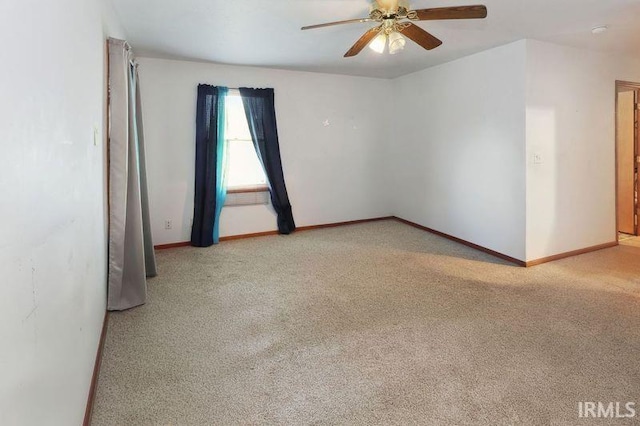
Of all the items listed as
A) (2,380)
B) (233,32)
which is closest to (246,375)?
(2,380)

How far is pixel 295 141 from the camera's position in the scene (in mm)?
5312

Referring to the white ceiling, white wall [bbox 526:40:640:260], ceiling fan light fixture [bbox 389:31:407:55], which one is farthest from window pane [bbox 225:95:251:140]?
white wall [bbox 526:40:640:260]

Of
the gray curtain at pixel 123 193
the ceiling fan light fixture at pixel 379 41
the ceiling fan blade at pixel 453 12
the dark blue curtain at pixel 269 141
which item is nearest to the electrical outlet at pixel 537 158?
the ceiling fan blade at pixel 453 12

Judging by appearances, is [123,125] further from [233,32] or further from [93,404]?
[93,404]

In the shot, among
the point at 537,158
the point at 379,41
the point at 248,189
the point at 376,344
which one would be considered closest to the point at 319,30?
the point at 379,41

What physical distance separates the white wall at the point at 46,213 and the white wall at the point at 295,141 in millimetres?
2618

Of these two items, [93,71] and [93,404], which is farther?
[93,71]

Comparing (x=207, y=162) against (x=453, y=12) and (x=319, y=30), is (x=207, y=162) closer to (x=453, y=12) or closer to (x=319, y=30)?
(x=319, y=30)

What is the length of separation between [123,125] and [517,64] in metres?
3.64

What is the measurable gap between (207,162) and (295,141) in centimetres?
129

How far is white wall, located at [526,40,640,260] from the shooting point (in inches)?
147

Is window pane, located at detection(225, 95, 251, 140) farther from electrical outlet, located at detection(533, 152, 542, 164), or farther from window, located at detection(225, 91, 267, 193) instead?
electrical outlet, located at detection(533, 152, 542, 164)

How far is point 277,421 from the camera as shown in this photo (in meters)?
1.70

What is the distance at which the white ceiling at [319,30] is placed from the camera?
2.77 m
